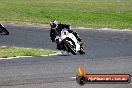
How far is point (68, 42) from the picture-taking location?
20.2 feet

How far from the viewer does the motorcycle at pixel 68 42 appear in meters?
5.99

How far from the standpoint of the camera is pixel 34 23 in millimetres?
41188

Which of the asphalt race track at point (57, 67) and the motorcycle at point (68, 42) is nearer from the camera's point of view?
the motorcycle at point (68, 42)

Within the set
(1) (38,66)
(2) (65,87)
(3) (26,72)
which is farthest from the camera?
(1) (38,66)

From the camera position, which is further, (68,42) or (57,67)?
(57,67)

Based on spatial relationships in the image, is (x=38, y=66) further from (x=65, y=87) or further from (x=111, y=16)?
(x=111, y=16)

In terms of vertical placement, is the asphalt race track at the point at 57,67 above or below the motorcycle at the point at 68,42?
below

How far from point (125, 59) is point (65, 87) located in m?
8.45

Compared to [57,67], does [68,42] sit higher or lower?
higher

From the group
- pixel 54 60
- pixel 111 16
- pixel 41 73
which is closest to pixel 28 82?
pixel 41 73

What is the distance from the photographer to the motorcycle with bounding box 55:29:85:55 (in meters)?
5.99

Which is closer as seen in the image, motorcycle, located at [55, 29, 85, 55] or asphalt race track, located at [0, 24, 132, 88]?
motorcycle, located at [55, 29, 85, 55]

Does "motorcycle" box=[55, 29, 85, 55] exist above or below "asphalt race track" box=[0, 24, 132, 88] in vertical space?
above

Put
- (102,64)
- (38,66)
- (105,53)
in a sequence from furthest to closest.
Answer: (105,53) < (102,64) < (38,66)
